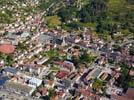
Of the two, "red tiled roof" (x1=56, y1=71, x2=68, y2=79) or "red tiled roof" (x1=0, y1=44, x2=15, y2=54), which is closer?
"red tiled roof" (x1=56, y1=71, x2=68, y2=79)

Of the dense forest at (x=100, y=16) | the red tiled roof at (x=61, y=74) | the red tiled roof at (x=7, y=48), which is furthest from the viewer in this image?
the dense forest at (x=100, y=16)

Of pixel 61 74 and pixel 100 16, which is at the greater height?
pixel 100 16

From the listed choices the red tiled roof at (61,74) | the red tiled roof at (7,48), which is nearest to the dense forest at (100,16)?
the red tiled roof at (7,48)

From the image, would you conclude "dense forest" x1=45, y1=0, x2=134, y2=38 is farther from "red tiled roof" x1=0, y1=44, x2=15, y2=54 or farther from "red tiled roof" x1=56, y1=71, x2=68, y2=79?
"red tiled roof" x1=56, y1=71, x2=68, y2=79

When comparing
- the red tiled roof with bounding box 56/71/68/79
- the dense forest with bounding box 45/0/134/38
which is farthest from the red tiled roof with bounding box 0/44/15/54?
the dense forest with bounding box 45/0/134/38

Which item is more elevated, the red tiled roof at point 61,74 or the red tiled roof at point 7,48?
the red tiled roof at point 7,48

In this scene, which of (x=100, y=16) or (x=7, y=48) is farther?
(x=100, y=16)

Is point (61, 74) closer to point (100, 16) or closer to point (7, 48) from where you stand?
point (7, 48)

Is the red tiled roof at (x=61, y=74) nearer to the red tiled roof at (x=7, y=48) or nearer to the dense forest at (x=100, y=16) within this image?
the red tiled roof at (x=7, y=48)

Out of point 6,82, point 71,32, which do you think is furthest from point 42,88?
point 71,32

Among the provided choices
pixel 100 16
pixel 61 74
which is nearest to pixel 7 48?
pixel 61 74

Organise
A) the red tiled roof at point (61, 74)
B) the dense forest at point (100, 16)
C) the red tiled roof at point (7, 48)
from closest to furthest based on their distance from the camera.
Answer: the red tiled roof at point (61, 74), the red tiled roof at point (7, 48), the dense forest at point (100, 16)

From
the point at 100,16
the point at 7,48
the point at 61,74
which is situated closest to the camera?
the point at 61,74
